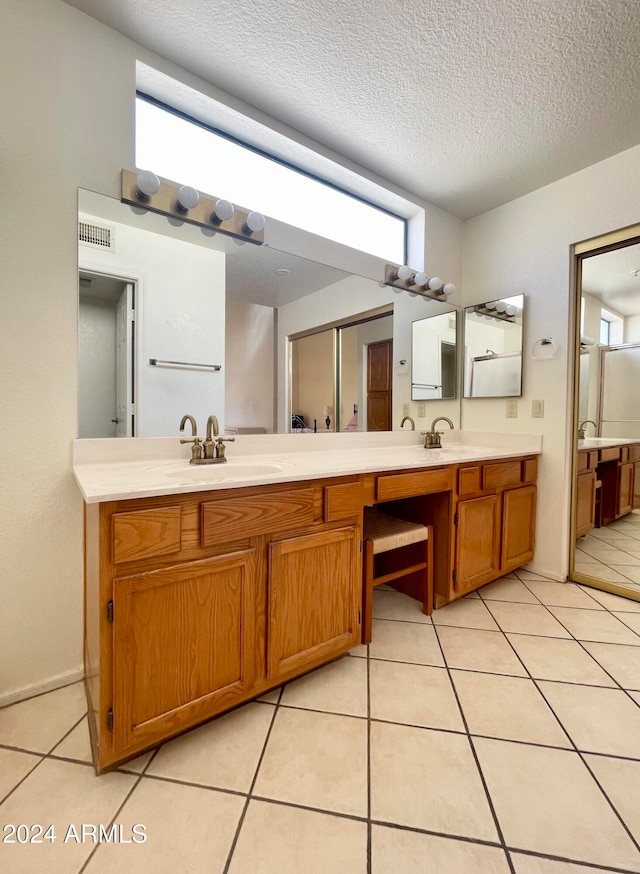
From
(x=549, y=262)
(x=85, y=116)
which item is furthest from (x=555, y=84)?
(x=85, y=116)

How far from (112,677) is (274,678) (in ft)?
1.73

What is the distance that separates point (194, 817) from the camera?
3.09 ft

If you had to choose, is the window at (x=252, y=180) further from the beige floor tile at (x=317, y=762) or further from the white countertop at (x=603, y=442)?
the beige floor tile at (x=317, y=762)

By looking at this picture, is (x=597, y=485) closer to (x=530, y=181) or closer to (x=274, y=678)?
(x=530, y=181)

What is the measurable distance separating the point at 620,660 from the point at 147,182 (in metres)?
2.70

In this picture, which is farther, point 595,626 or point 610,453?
point 610,453

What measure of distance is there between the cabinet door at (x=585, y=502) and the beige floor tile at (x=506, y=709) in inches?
49.4

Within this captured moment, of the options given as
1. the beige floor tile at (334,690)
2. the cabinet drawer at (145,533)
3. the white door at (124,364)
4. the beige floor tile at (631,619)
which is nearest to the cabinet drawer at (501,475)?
the beige floor tile at (631,619)

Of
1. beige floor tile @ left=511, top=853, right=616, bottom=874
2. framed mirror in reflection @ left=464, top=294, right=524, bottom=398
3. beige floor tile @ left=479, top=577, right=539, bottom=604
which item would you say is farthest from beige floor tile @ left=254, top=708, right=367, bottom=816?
framed mirror in reflection @ left=464, top=294, right=524, bottom=398

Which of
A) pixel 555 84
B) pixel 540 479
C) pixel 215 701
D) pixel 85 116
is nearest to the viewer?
pixel 215 701

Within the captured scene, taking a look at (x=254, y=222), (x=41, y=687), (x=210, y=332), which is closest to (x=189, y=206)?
(x=254, y=222)

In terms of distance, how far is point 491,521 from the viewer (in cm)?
210

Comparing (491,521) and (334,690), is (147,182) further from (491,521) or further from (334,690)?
(491,521)

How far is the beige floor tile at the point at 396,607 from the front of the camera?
189 cm
